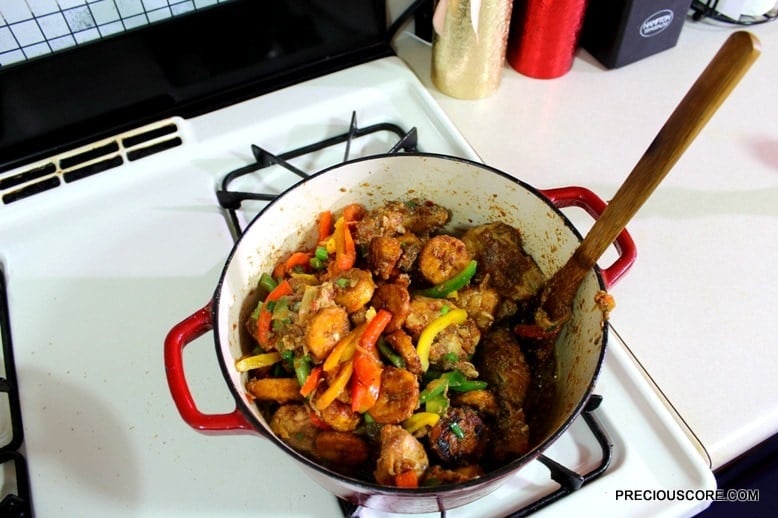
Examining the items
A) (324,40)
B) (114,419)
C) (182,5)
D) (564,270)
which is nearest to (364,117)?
(324,40)

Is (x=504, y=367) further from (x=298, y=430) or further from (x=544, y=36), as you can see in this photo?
(x=544, y=36)

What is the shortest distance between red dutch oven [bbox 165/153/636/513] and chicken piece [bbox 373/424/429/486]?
3 centimetres

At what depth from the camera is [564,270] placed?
72 cm

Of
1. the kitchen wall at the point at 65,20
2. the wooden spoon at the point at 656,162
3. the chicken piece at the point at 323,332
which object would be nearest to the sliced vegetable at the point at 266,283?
the chicken piece at the point at 323,332

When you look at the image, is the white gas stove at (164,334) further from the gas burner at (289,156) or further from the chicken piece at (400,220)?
the chicken piece at (400,220)

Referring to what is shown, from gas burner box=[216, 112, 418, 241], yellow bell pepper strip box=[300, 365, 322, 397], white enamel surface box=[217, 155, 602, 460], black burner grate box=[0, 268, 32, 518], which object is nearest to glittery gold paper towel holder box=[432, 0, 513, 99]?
gas burner box=[216, 112, 418, 241]

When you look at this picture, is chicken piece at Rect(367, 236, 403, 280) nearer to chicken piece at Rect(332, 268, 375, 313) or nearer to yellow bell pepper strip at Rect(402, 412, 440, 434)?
chicken piece at Rect(332, 268, 375, 313)

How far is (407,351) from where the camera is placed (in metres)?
0.73

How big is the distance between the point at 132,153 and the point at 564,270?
29.1 inches

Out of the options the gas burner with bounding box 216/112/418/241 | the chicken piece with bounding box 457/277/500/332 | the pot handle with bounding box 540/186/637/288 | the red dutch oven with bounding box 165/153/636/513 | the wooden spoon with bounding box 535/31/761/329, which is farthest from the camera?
the gas burner with bounding box 216/112/418/241

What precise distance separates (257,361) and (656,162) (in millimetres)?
497

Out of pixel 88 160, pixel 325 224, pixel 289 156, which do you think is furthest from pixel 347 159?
pixel 88 160

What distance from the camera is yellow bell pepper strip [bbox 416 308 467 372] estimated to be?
0.75 metres

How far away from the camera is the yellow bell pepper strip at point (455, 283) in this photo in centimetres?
82
